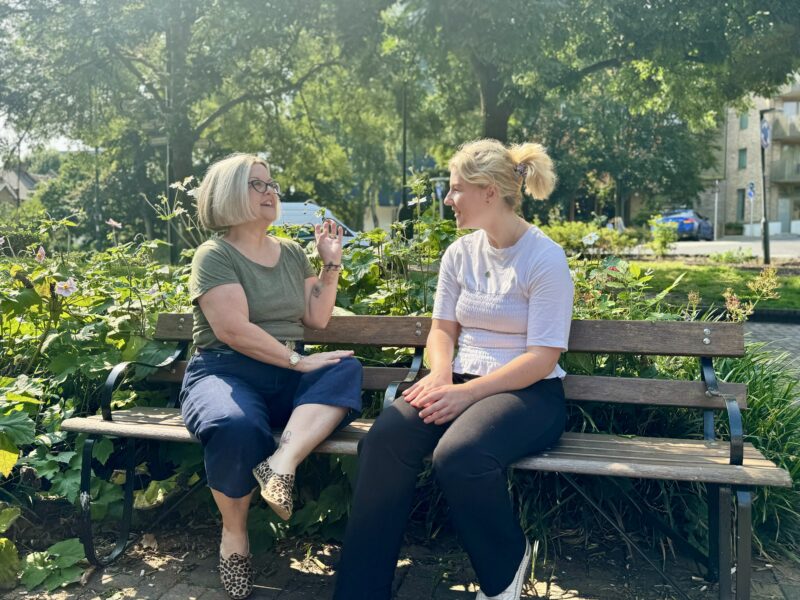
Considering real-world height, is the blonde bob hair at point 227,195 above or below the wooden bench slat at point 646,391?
above

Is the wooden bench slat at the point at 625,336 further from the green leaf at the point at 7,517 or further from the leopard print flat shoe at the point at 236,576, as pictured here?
the green leaf at the point at 7,517

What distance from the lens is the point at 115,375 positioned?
138 inches

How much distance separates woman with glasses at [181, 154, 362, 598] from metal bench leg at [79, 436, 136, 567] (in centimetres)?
46

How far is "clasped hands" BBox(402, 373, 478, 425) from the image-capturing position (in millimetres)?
2994

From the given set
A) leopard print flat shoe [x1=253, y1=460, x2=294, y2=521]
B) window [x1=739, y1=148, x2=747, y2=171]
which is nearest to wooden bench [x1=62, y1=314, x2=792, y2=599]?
leopard print flat shoe [x1=253, y1=460, x2=294, y2=521]

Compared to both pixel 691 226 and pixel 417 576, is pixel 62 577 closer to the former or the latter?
pixel 417 576

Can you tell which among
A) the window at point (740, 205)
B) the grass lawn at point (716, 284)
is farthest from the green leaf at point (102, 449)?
the window at point (740, 205)

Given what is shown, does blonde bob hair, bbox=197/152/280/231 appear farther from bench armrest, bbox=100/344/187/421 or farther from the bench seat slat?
the bench seat slat

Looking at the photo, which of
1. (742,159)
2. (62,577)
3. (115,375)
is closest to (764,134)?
(115,375)

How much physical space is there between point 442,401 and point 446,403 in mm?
16

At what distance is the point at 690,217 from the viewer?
41.6m

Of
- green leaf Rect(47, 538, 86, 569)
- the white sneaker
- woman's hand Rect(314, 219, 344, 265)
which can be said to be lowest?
green leaf Rect(47, 538, 86, 569)

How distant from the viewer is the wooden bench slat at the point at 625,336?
3.30 metres

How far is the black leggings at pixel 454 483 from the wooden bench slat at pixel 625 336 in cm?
51
